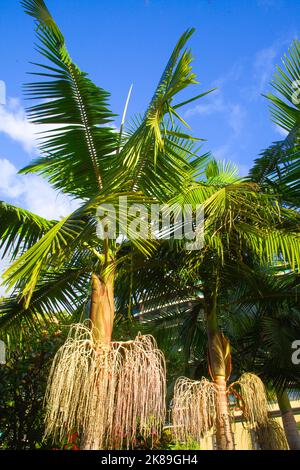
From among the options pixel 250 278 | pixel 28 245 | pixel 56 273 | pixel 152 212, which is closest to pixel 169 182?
pixel 152 212

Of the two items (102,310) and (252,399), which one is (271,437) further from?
(102,310)

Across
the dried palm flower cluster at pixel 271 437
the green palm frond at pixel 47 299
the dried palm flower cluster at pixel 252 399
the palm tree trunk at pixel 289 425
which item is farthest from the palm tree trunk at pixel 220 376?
the palm tree trunk at pixel 289 425

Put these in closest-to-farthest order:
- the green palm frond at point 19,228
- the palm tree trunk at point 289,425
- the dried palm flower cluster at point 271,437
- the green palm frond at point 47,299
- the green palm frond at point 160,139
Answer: the green palm frond at point 160,139, the green palm frond at point 19,228, the green palm frond at point 47,299, the dried palm flower cluster at point 271,437, the palm tree trunk at point 289,425

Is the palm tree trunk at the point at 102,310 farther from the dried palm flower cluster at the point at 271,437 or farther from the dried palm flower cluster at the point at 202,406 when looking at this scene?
the dried palm flower cluster at the point at 271,437

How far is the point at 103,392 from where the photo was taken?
323 cm

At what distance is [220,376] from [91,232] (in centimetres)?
239

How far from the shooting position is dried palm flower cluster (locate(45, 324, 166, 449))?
3.18 m

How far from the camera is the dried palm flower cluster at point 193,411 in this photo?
421cm

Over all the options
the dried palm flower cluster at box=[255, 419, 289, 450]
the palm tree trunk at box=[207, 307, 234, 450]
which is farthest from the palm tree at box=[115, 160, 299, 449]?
the dried palm flower cluster at box=[255, 419, 289, 450]

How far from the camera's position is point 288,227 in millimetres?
5039

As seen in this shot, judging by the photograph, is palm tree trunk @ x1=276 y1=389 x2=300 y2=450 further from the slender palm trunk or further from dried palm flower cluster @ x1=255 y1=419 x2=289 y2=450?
the slender palm trunk

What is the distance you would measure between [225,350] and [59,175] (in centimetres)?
280

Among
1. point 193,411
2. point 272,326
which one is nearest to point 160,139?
point 193,411
